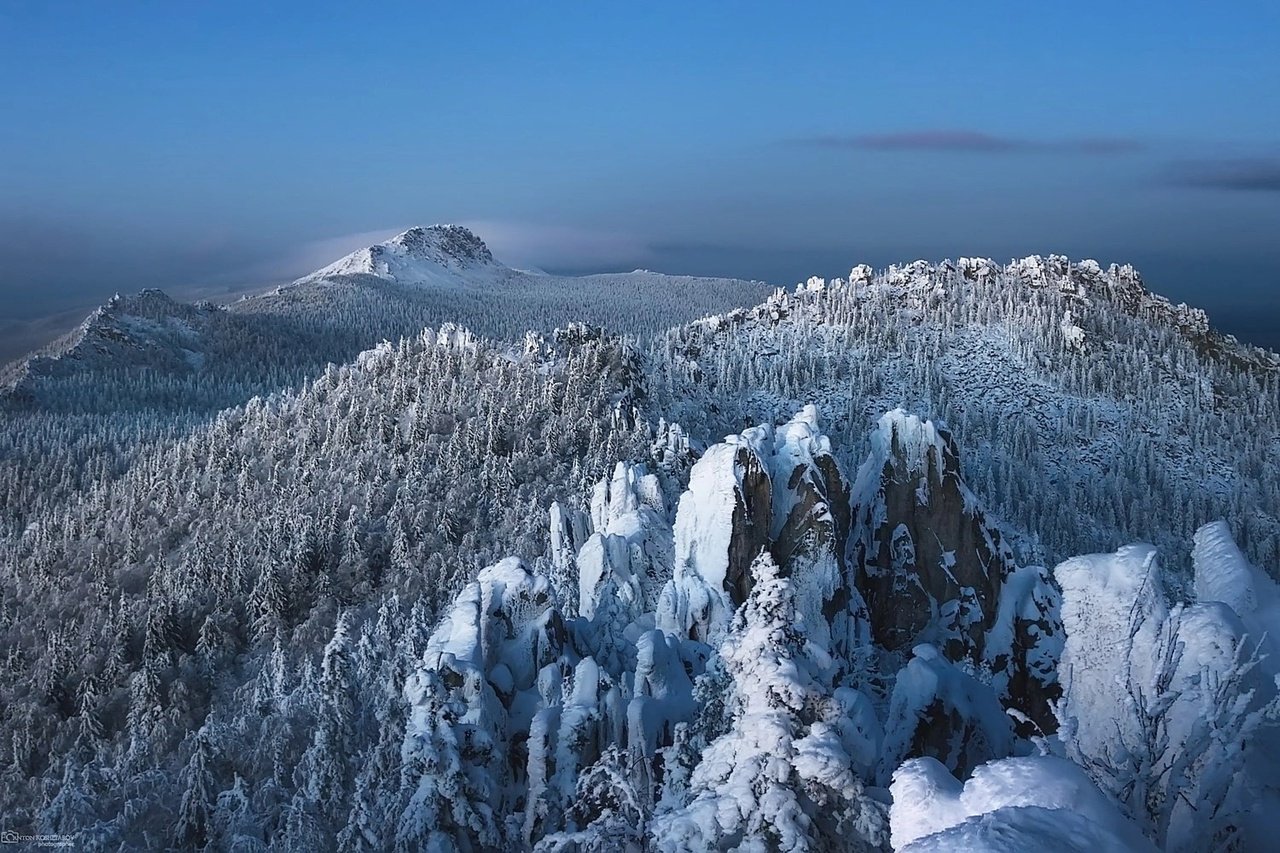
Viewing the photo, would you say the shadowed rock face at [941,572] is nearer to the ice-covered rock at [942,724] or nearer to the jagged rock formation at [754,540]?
the jagged rock formation at [754,540]

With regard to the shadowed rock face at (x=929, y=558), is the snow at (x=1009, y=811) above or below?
above

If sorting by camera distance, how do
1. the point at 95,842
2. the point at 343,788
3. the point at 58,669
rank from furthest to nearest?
the point at 58,669
the point at 343,788
the point at 95,842

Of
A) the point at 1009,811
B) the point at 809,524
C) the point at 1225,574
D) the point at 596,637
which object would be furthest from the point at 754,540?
the point at 1009,811

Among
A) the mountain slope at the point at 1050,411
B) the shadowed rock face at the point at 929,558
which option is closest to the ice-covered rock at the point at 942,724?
the shadowed rock face at the point at 929,558

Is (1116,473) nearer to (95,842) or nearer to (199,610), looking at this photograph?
(199,610)

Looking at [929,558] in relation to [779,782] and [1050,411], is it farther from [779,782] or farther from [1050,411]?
[1050,411]

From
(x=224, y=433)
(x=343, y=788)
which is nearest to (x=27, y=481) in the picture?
(x=224, y=433)
